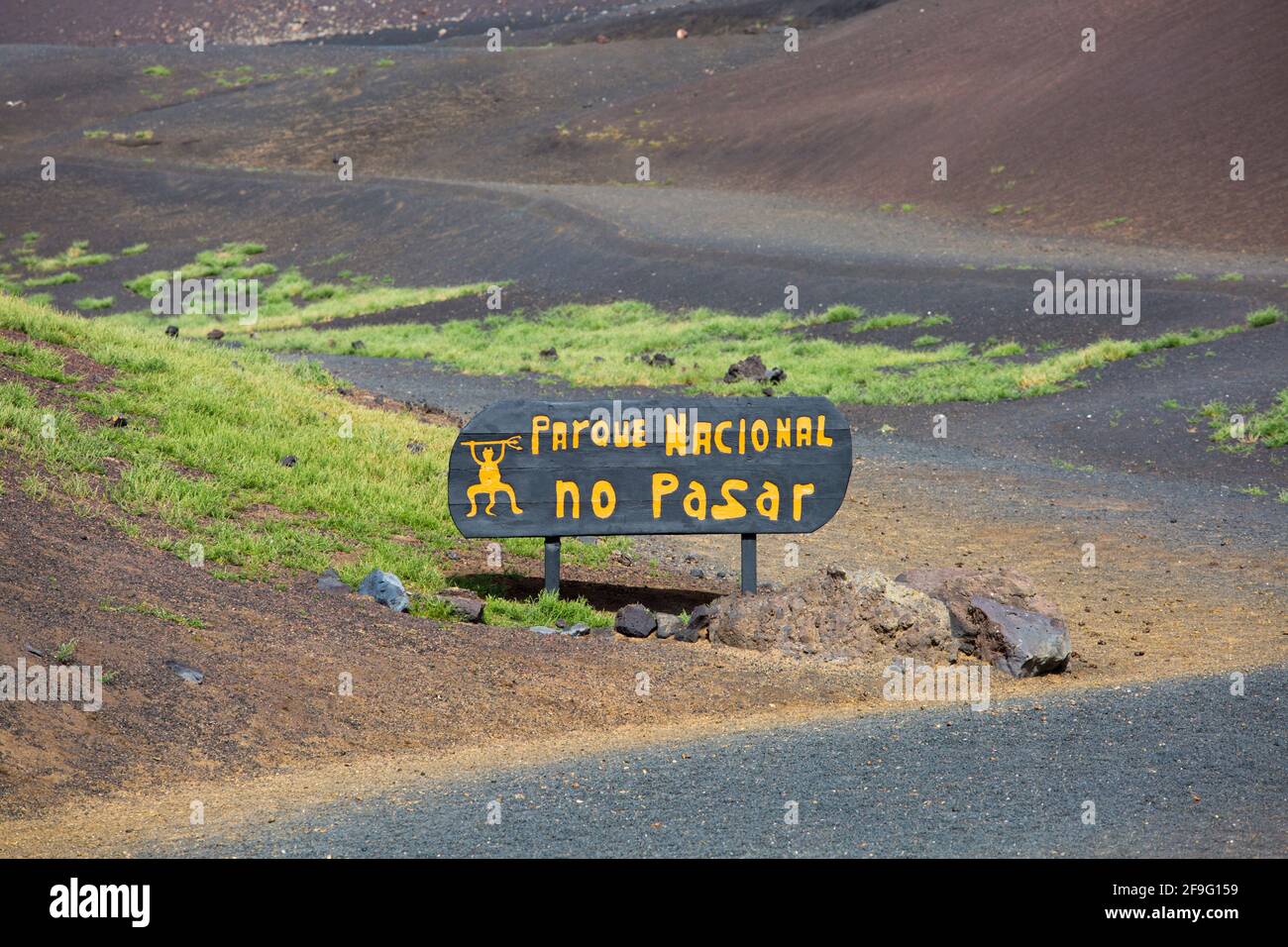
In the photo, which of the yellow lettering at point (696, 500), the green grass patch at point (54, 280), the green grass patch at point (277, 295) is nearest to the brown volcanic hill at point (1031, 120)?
the green grass patch at point (277, 295)

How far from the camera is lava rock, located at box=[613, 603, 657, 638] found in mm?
10164

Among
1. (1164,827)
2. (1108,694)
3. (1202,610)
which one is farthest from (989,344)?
(1164,827)

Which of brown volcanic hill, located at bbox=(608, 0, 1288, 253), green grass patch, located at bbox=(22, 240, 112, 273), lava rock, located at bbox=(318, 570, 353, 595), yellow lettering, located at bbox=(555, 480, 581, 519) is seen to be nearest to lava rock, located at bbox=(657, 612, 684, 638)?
yellow lettering, located at bbox=(555, 480, 581, 519)

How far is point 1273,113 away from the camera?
39.9 metres

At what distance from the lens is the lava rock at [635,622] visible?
33.3 ft

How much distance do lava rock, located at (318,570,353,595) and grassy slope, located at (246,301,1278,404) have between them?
42.8ft

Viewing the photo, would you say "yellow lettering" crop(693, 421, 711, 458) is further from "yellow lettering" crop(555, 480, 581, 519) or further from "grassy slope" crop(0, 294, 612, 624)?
"grassy slope" crop(0, 294, 612, 624)

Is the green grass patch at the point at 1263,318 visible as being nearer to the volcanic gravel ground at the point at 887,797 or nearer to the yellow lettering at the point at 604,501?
the yellow lettering at the point at 604,501

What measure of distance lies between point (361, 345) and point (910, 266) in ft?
41.6

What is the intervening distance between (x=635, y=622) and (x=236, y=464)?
14.4 ft

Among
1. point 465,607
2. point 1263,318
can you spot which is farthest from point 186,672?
point 1263,318

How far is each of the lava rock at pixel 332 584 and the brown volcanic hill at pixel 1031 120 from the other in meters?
Answer: 29.1

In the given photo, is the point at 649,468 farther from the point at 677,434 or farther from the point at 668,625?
the point at 668,625

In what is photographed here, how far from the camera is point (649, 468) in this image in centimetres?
1049
